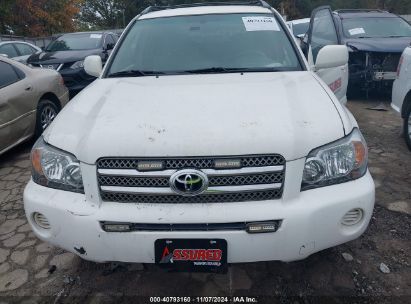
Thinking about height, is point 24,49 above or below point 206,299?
above

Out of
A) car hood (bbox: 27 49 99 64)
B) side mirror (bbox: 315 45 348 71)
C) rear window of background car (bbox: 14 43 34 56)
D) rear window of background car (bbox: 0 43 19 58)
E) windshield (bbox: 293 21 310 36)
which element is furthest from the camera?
windshield (bbox: 293 21 310 36)

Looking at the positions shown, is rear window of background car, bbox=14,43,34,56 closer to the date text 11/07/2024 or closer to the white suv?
the white suv

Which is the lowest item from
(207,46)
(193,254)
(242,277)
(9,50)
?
(242,277)

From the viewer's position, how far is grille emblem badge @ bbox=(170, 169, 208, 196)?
5.95 feet

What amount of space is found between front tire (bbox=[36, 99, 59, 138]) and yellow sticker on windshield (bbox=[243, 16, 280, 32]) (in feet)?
10.8

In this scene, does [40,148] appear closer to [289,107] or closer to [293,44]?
[289,107]

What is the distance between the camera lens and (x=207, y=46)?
9.84 feet

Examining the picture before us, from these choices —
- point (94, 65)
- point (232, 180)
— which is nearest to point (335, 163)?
point (232, 180)

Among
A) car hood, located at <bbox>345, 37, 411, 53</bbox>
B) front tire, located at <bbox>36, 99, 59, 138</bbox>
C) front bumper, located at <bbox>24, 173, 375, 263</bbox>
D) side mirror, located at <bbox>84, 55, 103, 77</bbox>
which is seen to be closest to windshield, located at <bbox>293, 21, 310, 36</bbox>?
car hood, located at <bbox>345, 37, 411, 53</bbox>

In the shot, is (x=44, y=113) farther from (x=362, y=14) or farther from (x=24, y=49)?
(x=362, y=14)

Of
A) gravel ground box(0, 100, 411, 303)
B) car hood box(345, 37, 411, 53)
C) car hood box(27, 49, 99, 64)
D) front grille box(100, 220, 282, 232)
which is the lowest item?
gravel ground box(0, 100, 411, 303)

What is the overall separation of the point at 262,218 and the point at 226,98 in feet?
2.69

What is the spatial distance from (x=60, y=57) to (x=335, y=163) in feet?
24.3

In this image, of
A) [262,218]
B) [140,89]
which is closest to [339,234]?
[262,218]
